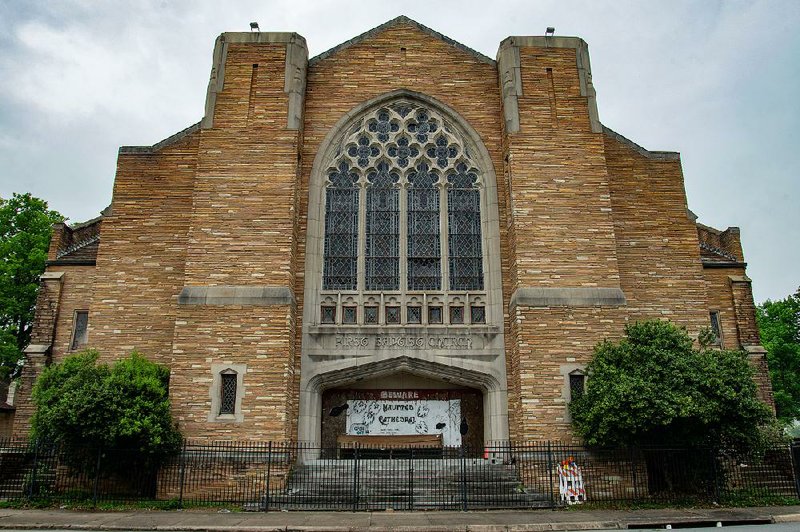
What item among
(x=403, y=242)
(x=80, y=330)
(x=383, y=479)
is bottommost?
(x=383, y=479)

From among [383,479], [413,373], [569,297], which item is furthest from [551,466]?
[413,373]

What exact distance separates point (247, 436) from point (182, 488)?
1.92 metres

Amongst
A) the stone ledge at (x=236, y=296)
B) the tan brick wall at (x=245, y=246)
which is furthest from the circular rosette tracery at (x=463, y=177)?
the stone ledge at (x=236, y=296)

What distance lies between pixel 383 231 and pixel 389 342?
3.33 metres

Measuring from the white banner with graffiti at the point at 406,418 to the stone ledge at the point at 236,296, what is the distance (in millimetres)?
3857

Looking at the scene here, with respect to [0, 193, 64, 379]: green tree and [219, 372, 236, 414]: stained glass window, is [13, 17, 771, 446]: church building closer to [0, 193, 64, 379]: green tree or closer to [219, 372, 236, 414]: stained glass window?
[219, 372, 236, 414]: stained glass window

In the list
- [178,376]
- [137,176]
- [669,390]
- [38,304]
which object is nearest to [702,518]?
[669,390]

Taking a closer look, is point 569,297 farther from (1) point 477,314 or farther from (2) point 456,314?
(2) point 456,314

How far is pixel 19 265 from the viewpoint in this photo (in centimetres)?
2755

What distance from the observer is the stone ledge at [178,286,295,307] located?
16.7m

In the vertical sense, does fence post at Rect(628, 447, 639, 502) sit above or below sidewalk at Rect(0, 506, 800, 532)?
above

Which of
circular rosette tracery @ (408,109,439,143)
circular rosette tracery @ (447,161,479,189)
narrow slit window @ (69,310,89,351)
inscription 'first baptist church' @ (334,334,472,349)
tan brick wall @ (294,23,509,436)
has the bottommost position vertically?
inscription 'first baptist church' @ (334,334,472,349)

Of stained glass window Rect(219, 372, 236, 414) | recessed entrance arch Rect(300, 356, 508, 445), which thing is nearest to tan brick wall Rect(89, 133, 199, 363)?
stained glass window Rect(219, 372, 236, 414)

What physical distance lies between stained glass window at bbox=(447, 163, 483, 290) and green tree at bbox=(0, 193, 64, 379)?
63.8 ft
